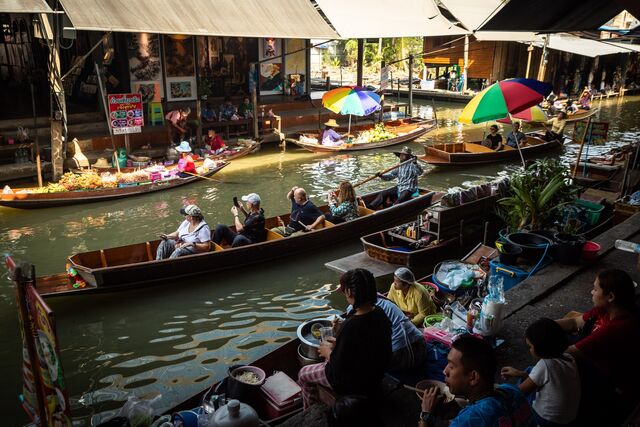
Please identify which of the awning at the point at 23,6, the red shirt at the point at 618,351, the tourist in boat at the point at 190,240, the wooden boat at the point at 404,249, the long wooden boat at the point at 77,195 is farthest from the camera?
the long wooden boat at the point at 77,195

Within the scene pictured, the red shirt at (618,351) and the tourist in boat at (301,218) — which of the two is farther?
the tourist in boat at (301,218)

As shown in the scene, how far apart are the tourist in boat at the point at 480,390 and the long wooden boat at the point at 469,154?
1193cm

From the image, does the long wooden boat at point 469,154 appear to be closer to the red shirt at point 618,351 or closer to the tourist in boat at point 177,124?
the tourist in boat at point 177,124

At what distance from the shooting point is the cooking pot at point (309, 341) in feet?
14.5

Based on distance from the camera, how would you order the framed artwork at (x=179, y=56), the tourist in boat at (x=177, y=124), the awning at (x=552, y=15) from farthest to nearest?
the framed artwork at (x=179, y=56), the tourist in boat at (x=177, y=124), the awning at (x=552, y=15)

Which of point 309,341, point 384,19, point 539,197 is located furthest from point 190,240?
point 384,19

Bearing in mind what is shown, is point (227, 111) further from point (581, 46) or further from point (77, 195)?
point (581, 46)

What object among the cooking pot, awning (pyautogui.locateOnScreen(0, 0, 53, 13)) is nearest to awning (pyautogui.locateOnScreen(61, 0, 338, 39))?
awning (pyautogui.locateOnScreen(0, 0, 53, 13))

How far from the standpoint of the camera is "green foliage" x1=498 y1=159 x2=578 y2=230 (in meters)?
6.56

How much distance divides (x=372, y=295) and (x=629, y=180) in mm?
7574

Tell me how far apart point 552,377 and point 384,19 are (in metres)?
14.9

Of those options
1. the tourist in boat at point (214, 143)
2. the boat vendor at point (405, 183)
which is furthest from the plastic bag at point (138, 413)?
the tourist in boat at point (214, 143)

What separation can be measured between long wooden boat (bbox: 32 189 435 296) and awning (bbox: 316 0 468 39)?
7919 mm

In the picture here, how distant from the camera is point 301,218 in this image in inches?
337
